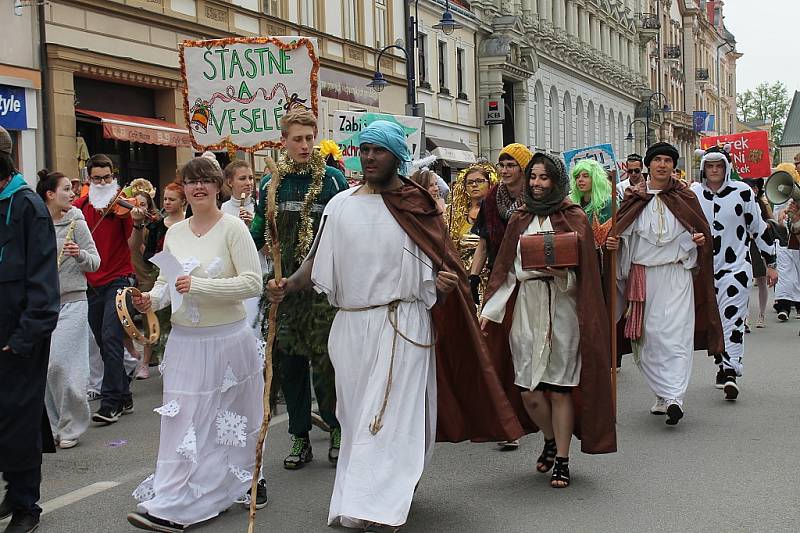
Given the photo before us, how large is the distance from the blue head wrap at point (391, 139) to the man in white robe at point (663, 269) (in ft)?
9.69

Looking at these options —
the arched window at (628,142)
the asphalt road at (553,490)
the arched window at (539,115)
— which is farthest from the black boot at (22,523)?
the arched window at (628,142)

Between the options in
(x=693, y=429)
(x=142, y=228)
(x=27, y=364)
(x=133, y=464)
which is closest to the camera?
(x=27, y=364)

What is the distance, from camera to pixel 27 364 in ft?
17.0

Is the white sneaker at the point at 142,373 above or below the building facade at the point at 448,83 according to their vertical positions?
below

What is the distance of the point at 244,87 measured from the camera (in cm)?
991

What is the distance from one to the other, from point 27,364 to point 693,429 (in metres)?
4.63

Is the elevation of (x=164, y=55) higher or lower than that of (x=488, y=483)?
higher

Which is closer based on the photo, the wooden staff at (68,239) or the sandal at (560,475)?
the sandal at (560,475)

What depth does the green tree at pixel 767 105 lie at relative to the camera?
11662cm

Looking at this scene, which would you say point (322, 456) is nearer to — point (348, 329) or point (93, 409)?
point (348, 329)

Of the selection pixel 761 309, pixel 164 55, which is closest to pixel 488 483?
pixel 761 309

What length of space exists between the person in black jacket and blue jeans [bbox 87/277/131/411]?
3.19 meters

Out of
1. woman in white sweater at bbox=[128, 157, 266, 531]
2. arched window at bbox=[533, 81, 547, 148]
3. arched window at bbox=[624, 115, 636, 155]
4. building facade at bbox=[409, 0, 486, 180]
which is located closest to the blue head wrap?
woman in white sweater at bbox=[128, 157, 266, 531]

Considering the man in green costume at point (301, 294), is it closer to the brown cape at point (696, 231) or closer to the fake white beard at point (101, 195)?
the brown cape at point (696, 231)
